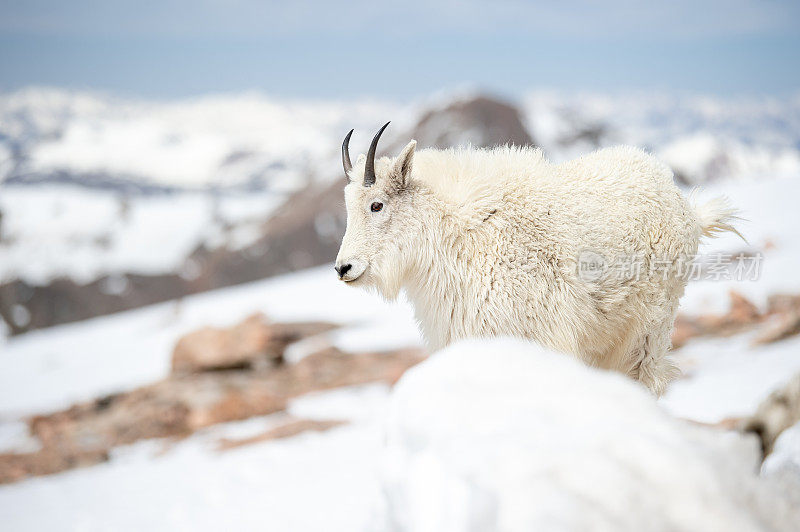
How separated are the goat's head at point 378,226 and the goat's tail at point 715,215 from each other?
115 inches

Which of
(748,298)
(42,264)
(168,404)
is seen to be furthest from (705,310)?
(42,264)

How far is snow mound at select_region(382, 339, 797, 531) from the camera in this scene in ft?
7.32

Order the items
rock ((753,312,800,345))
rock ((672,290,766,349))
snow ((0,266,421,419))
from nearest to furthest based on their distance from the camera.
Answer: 1. rock ((753,312,800,345))
2. rock ((672,290,766,349))
3. snow ((0,266,421,419))

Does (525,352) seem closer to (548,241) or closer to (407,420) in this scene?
(407,420)

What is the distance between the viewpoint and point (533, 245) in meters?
5.20

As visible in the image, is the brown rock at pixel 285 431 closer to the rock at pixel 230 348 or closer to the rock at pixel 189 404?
the rock at pixel 189 404

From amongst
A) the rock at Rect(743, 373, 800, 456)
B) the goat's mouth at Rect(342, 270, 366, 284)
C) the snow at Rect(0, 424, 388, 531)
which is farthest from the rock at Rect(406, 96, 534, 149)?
the goat's mouth at Rect(342, 270, 366, 284)

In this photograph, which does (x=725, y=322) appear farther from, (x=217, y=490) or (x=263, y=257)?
(x=263, y=257)

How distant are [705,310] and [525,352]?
18850 millimetres

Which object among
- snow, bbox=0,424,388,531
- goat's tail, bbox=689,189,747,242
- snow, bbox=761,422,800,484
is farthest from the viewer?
snow, bbox=0,424,388,531

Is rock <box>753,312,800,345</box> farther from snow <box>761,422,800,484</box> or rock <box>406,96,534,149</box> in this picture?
rock <box>406,96,534,149</box>

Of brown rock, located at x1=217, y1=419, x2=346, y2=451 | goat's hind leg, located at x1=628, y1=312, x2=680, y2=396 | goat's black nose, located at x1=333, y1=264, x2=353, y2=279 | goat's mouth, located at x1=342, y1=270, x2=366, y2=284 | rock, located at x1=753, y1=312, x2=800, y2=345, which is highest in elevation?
goat's black nose, located at x1=333, y1=264, x2=353, y2=279

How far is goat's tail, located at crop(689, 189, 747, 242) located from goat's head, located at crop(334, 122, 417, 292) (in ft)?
9.55

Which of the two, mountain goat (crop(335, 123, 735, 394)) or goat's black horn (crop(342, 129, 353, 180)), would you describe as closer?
mountain goat (crop(335, 123, 735, 394))
